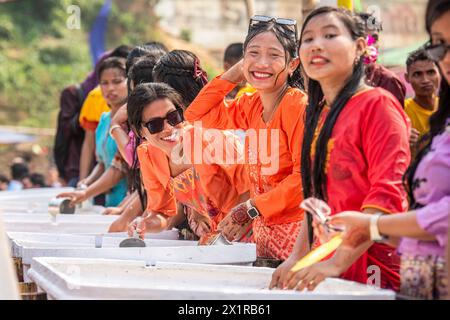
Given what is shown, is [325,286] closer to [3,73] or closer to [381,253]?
[381,253]

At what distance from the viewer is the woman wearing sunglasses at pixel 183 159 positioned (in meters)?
5.28

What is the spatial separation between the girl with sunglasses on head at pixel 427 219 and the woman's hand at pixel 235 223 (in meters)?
1.37

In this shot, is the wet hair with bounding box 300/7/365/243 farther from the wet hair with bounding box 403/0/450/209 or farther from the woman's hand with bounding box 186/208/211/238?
the woman's hand with bounding box 186/208/211/238

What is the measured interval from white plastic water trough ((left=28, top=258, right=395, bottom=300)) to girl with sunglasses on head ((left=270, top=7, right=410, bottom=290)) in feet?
0.50

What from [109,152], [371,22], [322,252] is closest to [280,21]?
[371,22]

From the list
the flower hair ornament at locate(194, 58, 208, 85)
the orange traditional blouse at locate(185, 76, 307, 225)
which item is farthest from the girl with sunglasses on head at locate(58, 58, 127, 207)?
the orange traditional blouse at locate(185, 76, 307, 225)

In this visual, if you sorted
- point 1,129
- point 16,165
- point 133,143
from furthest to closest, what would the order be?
point 1,129 < point 16,165 < point 133,143

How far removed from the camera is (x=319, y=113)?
4.01 meters

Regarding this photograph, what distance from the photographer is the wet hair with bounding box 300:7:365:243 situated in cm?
385

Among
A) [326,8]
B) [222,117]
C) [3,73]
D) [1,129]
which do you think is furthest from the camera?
[3,73]

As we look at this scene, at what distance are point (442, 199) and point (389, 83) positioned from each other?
84.1 inches

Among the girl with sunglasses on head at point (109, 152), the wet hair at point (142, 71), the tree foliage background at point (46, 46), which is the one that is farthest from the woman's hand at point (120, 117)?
the tree foliage background at point (46, 46)

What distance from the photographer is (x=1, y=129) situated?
24531mm

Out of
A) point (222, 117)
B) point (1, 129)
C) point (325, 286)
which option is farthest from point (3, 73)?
point (325, 286)
